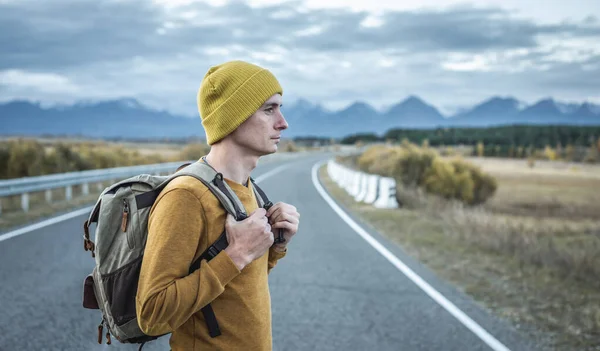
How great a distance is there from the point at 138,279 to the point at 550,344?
4.39 meters

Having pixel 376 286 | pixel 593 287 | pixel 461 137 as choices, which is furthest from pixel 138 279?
pixel 461 137

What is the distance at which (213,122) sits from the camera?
7.20 ft

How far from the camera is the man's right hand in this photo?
2055mm

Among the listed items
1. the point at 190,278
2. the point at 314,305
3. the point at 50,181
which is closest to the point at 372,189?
the point at 50,181

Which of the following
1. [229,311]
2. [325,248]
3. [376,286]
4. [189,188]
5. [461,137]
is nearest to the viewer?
[189,188]

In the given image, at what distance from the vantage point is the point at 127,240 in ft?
6.62

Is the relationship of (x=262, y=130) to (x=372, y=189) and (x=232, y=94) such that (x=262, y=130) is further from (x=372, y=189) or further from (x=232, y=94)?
(x=372, y=189)

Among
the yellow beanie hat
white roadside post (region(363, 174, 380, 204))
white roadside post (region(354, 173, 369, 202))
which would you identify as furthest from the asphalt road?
white roadside post (region(354, 173, 369, 202))

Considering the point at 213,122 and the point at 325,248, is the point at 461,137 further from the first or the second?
the point at 213,122

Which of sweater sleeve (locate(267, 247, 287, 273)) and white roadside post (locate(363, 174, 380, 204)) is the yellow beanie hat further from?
white roadside post (locate(363, 174, 380, 204))

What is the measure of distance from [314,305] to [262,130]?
Result: 14.9 ft

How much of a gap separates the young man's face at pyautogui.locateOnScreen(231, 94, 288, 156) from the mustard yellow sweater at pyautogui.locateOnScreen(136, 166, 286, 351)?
263mm

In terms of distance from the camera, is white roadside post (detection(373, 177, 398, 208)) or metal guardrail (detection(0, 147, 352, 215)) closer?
Answer: metal guardrail (detection(0, 147, 352, 215))

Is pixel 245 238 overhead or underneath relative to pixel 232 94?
underneath
